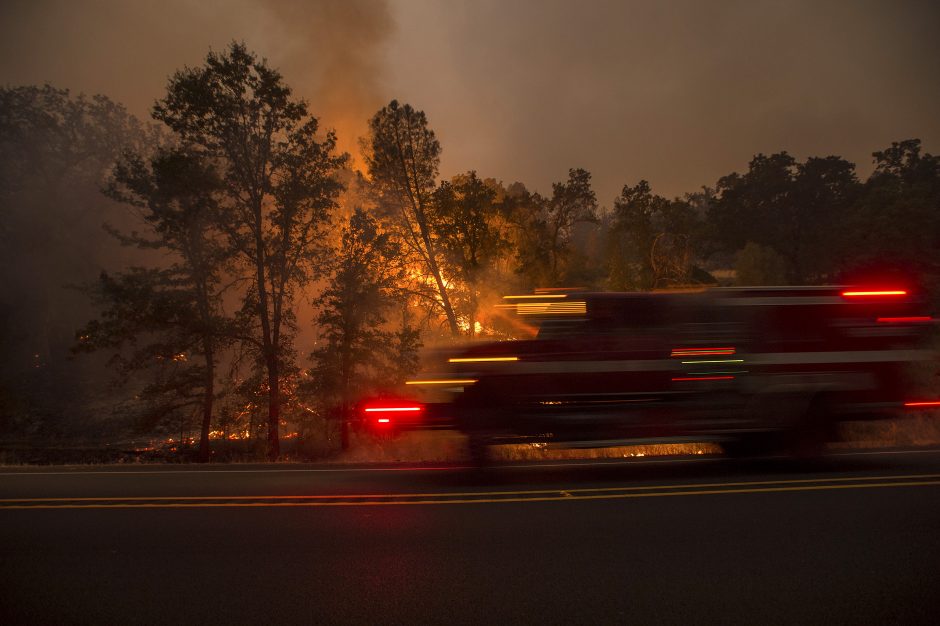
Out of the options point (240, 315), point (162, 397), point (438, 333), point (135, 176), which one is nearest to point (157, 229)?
point (135, 176)

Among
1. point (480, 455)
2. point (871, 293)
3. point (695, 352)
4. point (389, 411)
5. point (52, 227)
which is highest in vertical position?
point (52, 227)

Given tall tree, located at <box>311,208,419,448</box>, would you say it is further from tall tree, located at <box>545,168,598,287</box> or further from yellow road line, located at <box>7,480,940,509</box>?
yellow road line, located at <box>7,480,940,509</box>

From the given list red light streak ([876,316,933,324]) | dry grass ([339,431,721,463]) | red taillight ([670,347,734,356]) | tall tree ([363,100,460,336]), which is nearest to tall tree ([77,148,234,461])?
tall tree ([363,100,460,336])

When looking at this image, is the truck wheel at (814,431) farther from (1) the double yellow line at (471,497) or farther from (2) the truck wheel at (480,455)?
(2) the truck wheel at (480,455)

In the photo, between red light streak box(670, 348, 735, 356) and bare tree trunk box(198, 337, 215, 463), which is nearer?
red light streak box(670, 348, 735, 356)

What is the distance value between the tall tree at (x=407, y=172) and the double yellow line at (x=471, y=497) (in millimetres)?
25197

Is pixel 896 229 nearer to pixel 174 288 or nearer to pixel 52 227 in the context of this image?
pixel 174 288

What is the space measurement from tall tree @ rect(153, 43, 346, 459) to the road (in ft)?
71.3

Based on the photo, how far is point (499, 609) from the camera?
3934 mm

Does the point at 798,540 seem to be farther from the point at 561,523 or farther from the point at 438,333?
the point at 438,333

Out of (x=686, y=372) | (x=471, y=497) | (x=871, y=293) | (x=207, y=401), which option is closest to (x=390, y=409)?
(x=471, y=497)

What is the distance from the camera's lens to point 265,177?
29.7 m

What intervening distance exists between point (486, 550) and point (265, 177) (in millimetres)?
27899

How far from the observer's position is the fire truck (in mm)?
8586
